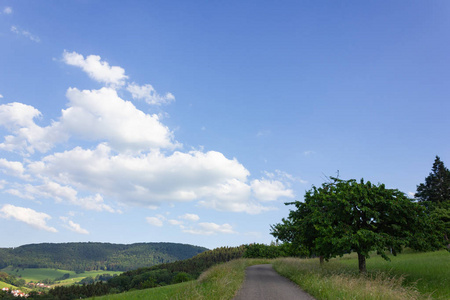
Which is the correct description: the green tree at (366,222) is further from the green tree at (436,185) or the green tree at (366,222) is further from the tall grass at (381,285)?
the green tree at (436,185)

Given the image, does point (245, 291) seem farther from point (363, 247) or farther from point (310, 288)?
point (363, 247)

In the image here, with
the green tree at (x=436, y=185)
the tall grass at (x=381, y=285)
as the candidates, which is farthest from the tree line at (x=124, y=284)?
the tall grass at (x=381, y=285)

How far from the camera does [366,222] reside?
21047 mm

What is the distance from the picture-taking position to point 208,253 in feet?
602

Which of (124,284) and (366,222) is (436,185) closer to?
(366,222)

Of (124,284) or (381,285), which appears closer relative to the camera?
(381,285)

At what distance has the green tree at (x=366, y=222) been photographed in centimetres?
1880

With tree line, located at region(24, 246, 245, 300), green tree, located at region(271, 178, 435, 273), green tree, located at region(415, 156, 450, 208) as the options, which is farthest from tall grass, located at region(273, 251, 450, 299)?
tree line, located at region(24, 246, 245, 300)

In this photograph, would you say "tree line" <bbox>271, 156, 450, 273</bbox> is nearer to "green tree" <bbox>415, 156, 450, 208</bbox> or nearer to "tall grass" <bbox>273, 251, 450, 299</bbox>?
"tall grass" <bbox>273, 251, 450, 299</bbox>

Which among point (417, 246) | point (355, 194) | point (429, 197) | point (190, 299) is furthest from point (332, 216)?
point (429, 197)

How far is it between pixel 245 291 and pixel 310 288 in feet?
11.7

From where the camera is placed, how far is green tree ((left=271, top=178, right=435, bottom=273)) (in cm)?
1880

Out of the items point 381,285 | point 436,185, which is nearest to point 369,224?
point 381,285

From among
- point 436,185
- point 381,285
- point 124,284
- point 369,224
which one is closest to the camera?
point 381,285
